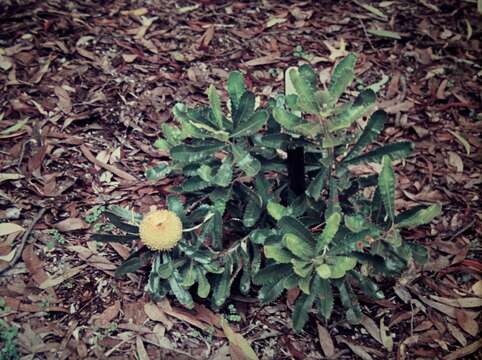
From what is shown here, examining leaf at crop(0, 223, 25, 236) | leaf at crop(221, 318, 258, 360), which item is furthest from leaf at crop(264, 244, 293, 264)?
leaf at crop(0, 223, 25, 236)

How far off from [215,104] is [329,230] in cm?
65

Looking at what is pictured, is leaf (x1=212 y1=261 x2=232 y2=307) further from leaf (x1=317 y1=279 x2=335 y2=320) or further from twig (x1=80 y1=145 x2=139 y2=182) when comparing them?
twig (x1=80 y1=145 x2=139 y2=182)

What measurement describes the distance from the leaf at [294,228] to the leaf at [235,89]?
48 cm

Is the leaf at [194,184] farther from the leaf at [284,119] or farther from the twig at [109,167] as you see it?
Answer: the twig at [109,167]

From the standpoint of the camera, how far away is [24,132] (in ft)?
10.0

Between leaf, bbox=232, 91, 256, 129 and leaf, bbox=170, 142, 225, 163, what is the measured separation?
11cm

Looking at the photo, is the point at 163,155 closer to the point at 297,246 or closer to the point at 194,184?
the point at 194,184

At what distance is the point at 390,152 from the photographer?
2.14 m

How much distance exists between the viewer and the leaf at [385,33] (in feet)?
12.5

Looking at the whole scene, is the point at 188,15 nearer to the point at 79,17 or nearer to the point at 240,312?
the point at 79,17

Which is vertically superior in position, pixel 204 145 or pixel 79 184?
pixel 204 145

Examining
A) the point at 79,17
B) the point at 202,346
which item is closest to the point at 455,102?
the point at 202,346

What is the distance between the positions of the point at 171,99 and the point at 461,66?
190 centimetres

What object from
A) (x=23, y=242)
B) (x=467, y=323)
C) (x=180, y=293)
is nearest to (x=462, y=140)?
(x=467, y=323)
